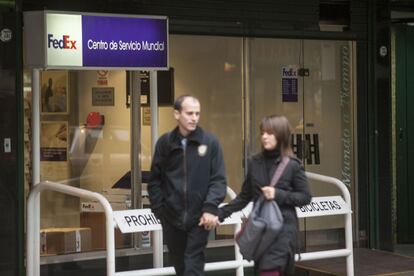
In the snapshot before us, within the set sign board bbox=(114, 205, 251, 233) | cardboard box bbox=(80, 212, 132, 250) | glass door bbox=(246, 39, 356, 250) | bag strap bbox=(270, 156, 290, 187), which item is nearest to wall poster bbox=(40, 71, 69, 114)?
cardboard box bbox=(80, 212, 132, 250)

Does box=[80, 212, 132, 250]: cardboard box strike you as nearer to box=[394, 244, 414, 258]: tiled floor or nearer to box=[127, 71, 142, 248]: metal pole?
box=[127, 71, 142, 248]: metal pole

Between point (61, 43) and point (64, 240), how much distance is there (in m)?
2.16

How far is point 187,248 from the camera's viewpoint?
236 inches

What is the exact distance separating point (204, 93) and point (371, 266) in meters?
2.70

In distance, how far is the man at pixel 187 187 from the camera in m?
5.94

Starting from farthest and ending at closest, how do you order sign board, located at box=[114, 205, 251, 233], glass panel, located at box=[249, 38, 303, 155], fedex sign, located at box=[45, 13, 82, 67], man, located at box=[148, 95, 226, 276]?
1. glass panel, located at box=[249, 38, 303, 155]
2. fedex sign, located at box=[45, 13, 82, 67]
3. sign board, located at box=[114, 205, 251, 233]
4. man, located at box=[148, 95, 226, 276]

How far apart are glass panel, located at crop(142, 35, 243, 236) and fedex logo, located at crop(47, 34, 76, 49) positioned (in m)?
1.82

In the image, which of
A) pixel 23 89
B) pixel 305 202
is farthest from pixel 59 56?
pixel 305 202

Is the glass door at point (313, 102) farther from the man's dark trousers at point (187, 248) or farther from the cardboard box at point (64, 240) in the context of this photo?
the man's dark trousers at point (187, 248)

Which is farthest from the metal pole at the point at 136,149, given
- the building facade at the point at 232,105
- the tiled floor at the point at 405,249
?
the tiled floor at the point at 405,249

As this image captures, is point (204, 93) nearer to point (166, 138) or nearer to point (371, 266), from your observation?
point (371, 266)

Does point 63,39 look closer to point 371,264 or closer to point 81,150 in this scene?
point 81,150

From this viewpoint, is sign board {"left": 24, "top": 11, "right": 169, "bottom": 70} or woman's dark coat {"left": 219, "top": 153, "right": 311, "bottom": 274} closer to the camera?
woman's dark coat {"left": 219, "top": 153, "right": 311, "bottom": 274}

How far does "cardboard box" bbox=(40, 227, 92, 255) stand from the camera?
8430 mm
